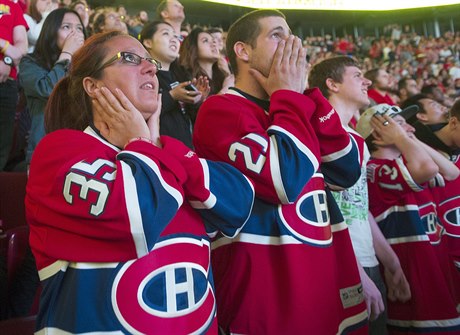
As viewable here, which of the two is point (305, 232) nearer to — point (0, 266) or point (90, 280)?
point (90, 280)

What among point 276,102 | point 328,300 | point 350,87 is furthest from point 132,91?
point 350,87

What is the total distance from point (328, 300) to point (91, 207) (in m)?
0.74

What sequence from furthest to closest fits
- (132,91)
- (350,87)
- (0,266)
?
(350,87), (0,266), (132,91)

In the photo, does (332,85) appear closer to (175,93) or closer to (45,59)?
(175,93)

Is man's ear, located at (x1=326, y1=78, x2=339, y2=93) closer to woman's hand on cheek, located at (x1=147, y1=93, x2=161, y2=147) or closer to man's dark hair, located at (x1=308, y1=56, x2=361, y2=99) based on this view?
man's dark hair, located at (x1=308, y1=56, x2=361, y2=99)

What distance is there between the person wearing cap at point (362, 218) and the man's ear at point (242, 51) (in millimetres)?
636

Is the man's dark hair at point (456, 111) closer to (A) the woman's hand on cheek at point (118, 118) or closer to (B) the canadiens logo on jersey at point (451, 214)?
(B) the canadiens logo on jersey at point (451, 214)

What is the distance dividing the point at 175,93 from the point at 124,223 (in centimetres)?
174

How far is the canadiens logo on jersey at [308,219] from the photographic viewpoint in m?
1.43

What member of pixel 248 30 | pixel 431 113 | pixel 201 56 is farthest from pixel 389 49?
pixel 248 30

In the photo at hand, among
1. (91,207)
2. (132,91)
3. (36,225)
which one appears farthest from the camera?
(132,91)

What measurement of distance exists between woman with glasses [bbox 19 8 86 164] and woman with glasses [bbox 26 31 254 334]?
1.61 m

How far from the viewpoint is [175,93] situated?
2.73 meters

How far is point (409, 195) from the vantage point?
2.44 metres
